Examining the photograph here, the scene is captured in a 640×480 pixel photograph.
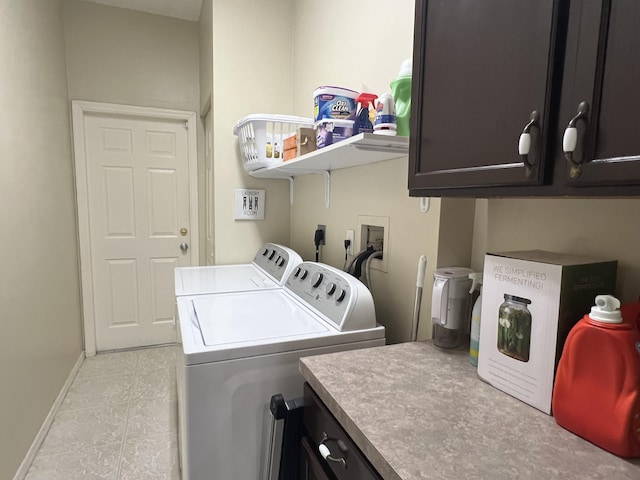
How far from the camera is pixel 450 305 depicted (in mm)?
1027

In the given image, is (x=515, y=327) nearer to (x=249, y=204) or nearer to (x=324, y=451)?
(x=324, y=451)

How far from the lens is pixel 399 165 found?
133 cm

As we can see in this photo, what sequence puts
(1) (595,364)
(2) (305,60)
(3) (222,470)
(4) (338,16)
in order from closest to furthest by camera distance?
1. (1) (595,364)
2. (3) (222,470)
3. (4) (338,16)
4. (2) (305,60)

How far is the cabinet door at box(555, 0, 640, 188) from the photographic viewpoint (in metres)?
0.49

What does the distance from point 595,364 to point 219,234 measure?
6.73 ft

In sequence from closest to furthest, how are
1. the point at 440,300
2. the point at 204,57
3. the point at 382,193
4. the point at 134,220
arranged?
1. the point at 440,300
2. the point at 382,193
3. the point at 204,57
4. the point at 134,220

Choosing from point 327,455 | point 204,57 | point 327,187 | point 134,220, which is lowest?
point 327,455

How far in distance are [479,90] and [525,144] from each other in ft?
0.61

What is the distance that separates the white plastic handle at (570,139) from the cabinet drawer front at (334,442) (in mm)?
627

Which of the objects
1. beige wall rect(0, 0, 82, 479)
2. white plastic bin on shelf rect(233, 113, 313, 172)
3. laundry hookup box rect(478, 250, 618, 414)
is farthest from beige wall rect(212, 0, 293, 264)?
laundry hookup box rect(478, 250, 618, 414)

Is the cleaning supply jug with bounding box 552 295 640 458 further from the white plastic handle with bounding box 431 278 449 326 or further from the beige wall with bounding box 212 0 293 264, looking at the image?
the beige wall with bounding box 212 0 293 264

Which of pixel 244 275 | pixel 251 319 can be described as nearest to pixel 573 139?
pixel 251 319

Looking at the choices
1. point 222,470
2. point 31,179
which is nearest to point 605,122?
point 222,470

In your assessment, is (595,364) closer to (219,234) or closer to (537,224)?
(537,224)
